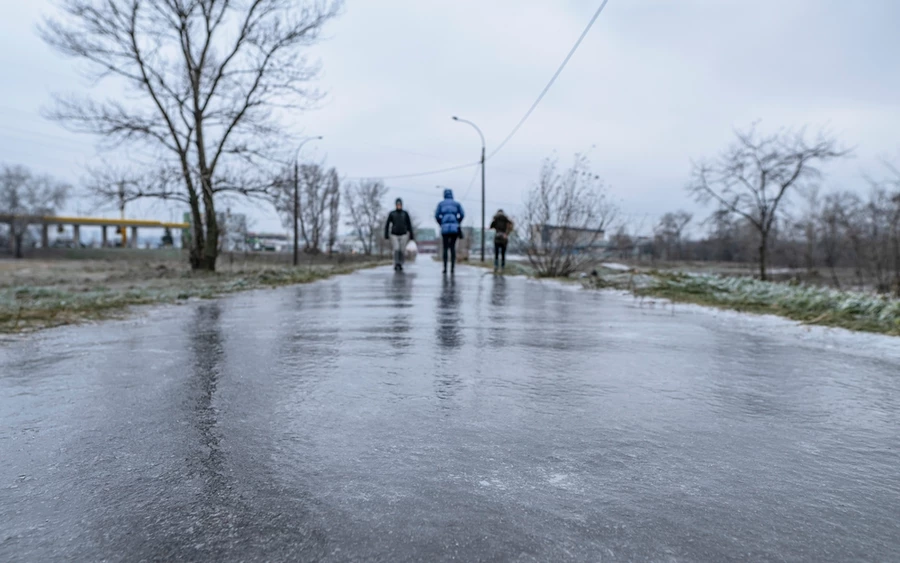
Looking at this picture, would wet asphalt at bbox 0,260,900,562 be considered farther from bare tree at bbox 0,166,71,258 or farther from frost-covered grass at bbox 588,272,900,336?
bare tree at bbox 0,166,71,258

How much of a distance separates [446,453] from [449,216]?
11.8 m

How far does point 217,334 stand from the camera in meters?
4.77

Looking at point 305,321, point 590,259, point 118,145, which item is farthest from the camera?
point 118,145

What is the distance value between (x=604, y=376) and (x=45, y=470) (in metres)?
2.64

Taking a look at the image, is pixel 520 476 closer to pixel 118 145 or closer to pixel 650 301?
pixel 650 301

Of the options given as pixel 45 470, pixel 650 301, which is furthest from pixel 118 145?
pixel 45 470

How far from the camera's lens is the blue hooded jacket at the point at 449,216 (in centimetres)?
1343

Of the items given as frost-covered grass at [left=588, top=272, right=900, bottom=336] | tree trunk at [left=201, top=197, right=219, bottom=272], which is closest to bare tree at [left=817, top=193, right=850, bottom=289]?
frost-covered grass at [left=588, top=272, right=900, bottom=336]

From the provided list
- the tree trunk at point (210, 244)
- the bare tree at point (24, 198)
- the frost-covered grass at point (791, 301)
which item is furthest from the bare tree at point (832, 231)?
the bare tree at point (24, 198)

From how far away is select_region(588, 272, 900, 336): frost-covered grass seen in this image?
550 cm

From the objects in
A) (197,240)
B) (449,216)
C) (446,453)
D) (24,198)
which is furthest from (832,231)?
(24,198)

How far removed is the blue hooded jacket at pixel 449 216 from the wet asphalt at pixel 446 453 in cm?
938

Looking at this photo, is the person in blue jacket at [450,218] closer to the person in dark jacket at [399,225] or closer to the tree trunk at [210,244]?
the person in dark jacket at [399,225]

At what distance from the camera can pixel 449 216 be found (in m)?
13.6
